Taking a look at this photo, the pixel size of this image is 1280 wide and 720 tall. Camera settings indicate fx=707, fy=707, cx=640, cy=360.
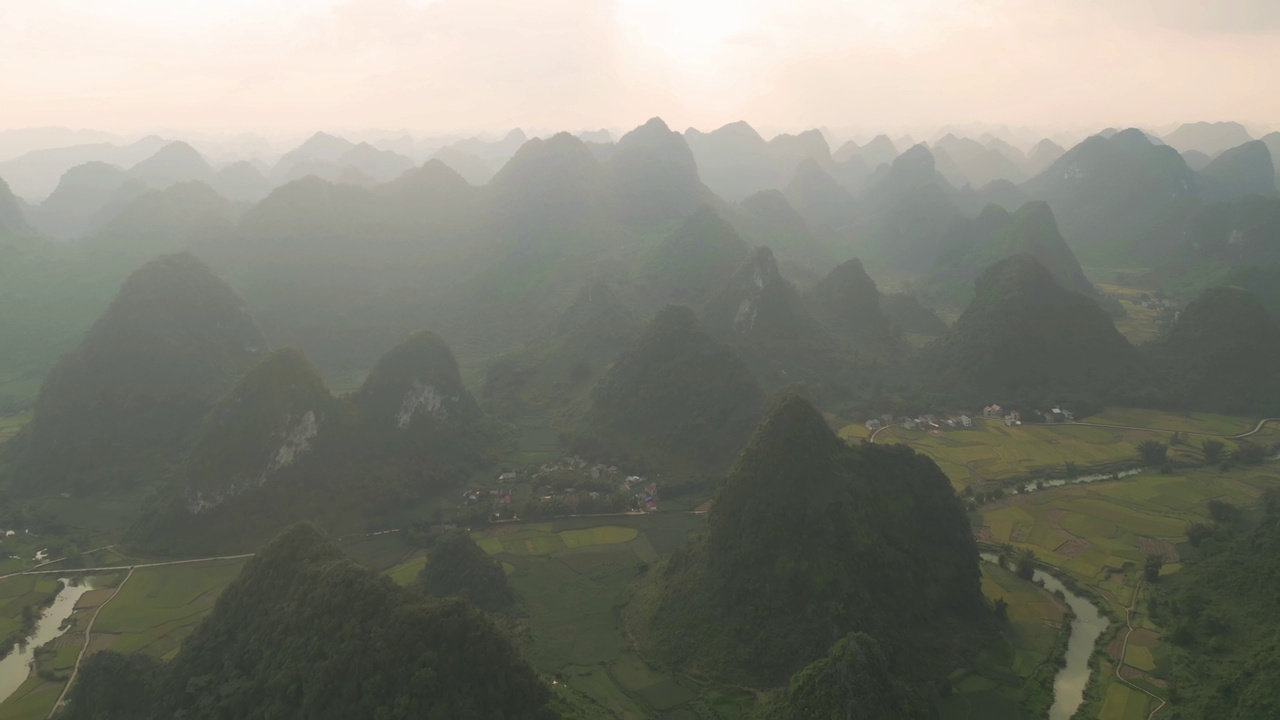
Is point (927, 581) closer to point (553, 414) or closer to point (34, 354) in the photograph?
point (553, 414)

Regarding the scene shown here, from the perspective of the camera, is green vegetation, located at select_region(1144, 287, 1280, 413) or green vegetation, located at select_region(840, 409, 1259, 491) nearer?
green vegetation, located at select_region(840, 409, 1259, 491)

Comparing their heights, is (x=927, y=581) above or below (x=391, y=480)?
below

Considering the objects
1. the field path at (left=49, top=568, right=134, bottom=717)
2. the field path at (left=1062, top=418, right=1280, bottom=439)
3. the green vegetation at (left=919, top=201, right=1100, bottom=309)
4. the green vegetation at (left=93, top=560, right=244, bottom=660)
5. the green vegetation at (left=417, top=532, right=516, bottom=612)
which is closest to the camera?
the field path at (left=49, top=568, right=134, bottom=717)

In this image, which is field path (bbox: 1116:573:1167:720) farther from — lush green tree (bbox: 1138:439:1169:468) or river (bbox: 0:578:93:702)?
river (bbox: 0:578:93:702)

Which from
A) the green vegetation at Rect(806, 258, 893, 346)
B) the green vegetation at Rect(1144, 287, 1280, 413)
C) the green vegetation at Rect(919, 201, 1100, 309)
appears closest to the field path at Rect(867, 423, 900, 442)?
the green vegetation at Rect(806, 258, 893, 346)

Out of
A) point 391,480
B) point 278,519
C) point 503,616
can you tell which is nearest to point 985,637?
point 503,616

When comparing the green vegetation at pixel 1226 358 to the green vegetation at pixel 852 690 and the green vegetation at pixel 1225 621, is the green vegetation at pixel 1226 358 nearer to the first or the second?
the green vegetation at pixel 1225 621

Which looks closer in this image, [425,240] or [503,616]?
[503,616]

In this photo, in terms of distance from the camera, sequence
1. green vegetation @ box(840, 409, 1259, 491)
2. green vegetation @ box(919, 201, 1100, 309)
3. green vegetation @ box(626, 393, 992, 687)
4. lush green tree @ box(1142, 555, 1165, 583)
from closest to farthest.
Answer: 1. green vegetation @ box(626, 393, 992, 687)
2. lush green tree @ box(1142, 555, 1165, 583)
3. green vegetation @ box(840, 409, 1259, 491)
4. green vegetation @ box(919, 201, 1100, 309)
